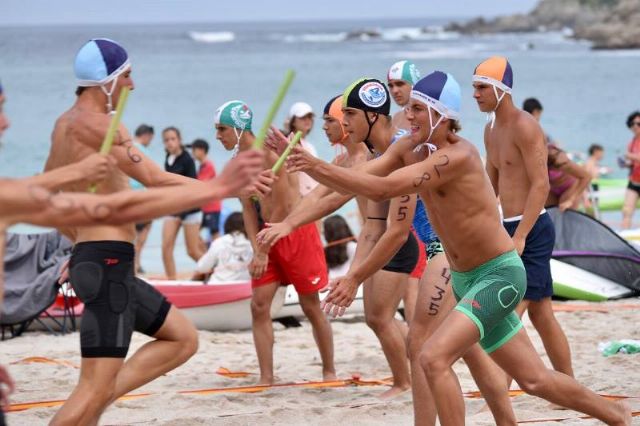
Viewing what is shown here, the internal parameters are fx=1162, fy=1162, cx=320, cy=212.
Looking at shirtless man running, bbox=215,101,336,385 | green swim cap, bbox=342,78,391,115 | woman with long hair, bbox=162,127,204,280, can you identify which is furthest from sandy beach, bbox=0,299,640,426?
woman with long hair, bbox=162,127,204,280

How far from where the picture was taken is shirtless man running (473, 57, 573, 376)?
709 centimetres

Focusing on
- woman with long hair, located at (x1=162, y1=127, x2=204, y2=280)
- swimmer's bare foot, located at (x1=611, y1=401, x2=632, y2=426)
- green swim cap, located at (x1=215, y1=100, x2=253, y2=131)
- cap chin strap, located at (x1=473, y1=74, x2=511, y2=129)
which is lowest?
woman with long hair, located at (x1=162, y1=127, x2=204, y2=280)

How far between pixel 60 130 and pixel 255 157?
6.03 feet

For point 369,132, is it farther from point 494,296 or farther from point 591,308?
point 591,308

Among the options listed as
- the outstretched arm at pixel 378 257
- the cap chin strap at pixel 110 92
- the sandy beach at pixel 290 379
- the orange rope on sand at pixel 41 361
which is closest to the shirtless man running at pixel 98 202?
the cap chin strap at pixel 110 92

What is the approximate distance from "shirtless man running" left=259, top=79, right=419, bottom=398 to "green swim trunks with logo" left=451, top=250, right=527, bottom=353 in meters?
1.15

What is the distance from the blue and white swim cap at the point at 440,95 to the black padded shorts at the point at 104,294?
1.63 meters

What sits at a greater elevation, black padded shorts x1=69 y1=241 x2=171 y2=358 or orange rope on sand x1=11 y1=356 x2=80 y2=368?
black padded shorts x1=69 y1=241 x2=171 y2=358

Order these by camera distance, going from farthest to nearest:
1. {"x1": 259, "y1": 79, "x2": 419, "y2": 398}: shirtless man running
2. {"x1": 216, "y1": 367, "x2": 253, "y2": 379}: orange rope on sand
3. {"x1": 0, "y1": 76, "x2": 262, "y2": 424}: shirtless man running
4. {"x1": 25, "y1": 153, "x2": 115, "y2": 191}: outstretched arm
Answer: {"x1": 216, "y1": 367, "x2": 253, "y2": 379}: orange rope on sand → {"x1": 259, "y1": 79, "x2": 419, "y2": 398}: shirtless man running → {"x1": 25, "y1": 153, "x2": 115, "y2": 191}: outstretched arm → {"x1": 0, "y1": 76, "x2": 262, "y2": 424}: shirtless man running

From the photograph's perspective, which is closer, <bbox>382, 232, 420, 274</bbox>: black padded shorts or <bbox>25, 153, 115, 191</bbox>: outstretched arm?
<bbox>25, 153, 115, 191</bbox>: outstretched arm

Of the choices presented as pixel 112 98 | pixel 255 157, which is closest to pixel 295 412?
pixel 112 98

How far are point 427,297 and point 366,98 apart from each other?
1612 millimetres

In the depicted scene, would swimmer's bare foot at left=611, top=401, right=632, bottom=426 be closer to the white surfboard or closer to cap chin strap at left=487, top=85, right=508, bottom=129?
cap chin strap at left=487, top=85, right=508, bottom=129

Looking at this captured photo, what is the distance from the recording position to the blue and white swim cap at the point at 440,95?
579 centimetres
